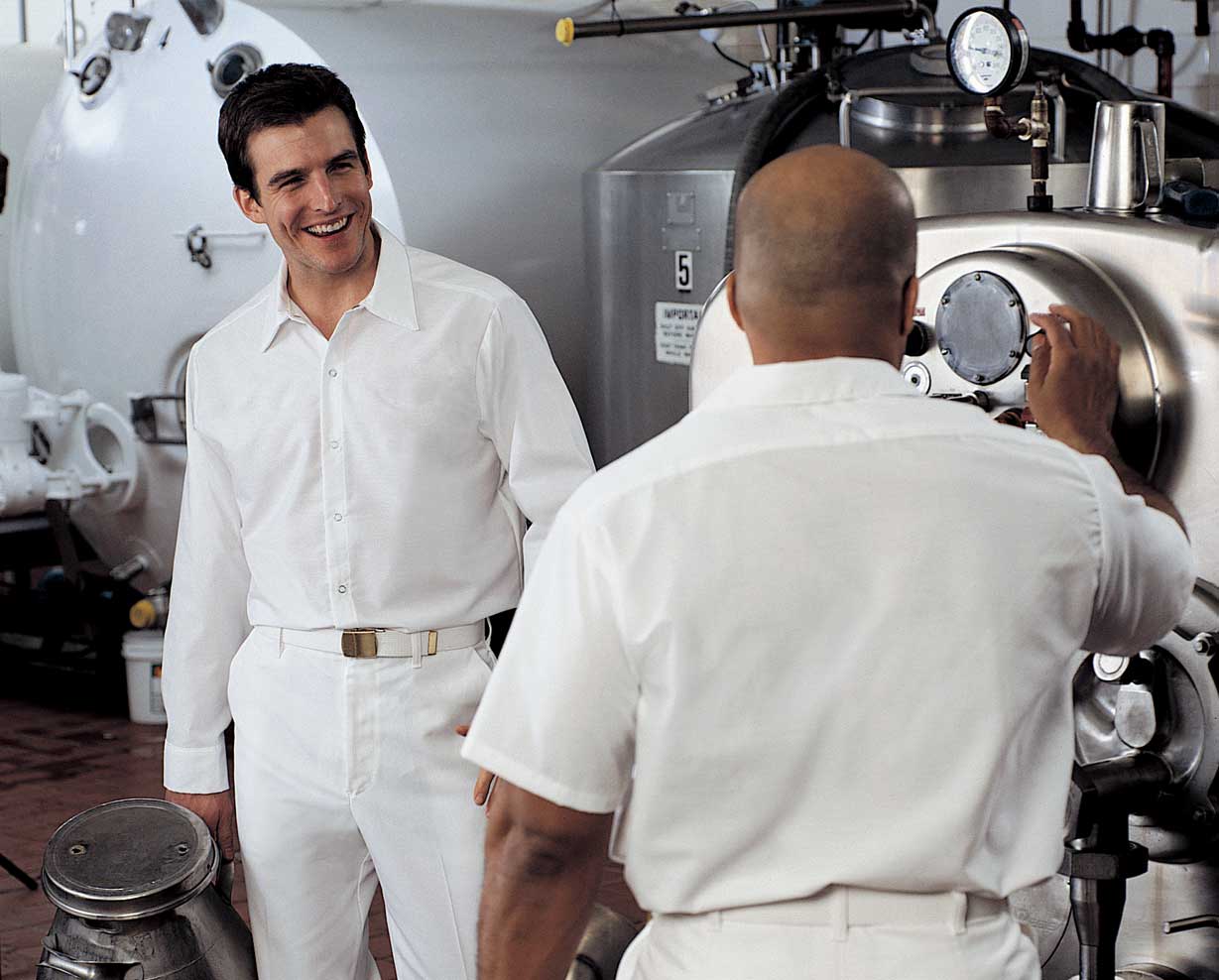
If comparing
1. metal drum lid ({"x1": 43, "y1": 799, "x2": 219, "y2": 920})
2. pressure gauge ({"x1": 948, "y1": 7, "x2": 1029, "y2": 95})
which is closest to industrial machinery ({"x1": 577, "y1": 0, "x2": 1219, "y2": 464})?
pressure gauge ({"x1": 948, "y1": 7, "x2": 1029, "y2": 95})

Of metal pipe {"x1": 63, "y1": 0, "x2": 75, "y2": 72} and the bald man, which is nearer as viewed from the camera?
the bald man

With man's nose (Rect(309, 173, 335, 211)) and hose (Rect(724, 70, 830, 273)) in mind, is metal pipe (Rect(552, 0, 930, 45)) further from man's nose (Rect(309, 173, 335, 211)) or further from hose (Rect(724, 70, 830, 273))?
man's nose (Rect(309, 173, 335, 211))

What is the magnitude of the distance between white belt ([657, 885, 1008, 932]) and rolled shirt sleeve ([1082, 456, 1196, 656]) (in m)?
0.27

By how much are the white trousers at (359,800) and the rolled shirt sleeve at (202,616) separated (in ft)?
0.48

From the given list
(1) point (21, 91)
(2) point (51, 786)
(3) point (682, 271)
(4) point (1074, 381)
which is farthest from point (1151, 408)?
(1) point (21, 91)

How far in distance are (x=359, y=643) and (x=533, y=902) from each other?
88cm

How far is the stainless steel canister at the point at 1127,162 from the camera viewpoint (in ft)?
→ 7.86

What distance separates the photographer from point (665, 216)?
453 centimetres

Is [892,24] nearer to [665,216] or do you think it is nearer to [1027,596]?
[665,216]

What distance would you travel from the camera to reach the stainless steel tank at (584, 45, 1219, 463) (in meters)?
3.67

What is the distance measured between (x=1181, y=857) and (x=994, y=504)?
118cm

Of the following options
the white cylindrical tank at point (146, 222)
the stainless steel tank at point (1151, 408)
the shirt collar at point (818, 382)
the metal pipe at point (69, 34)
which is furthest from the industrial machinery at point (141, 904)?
the metal pipe at point (69, 34)

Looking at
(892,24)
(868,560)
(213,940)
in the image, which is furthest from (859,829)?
(892,24)

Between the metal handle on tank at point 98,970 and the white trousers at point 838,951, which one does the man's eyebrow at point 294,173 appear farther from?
the white trousers at point 838,951
